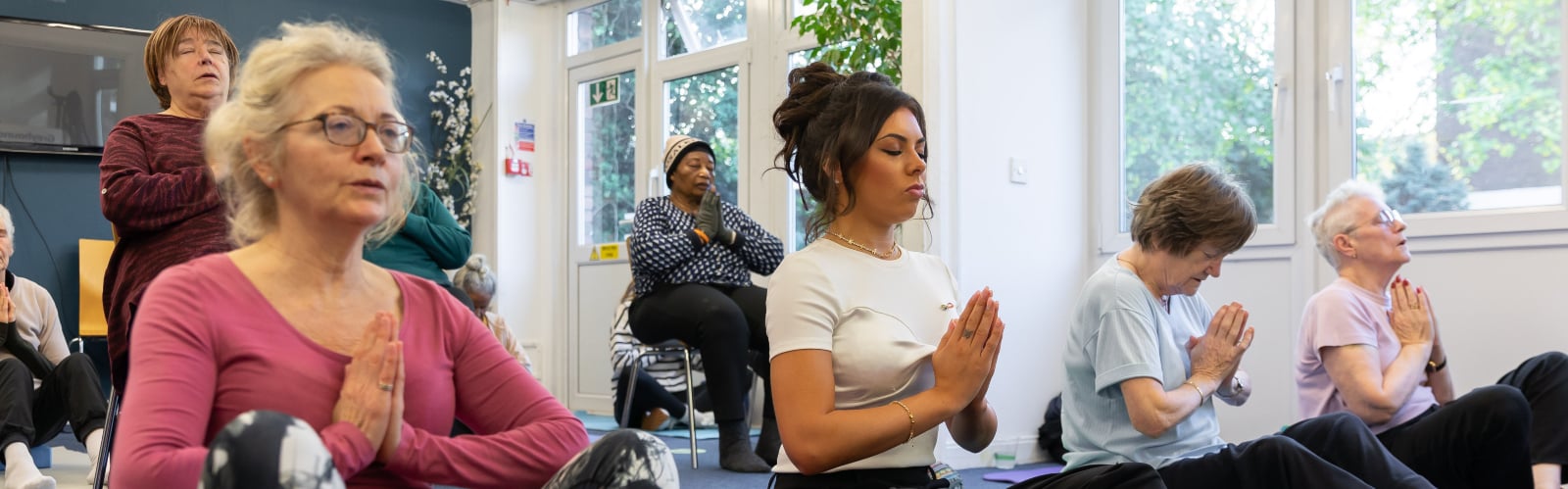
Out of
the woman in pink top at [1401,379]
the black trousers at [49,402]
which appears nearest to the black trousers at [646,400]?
the black trousers at [49,402]

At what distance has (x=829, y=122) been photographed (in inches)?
68.4

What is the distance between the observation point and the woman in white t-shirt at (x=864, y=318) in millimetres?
1546

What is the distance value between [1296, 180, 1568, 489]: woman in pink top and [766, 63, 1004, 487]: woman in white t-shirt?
Answer: 43.4 inches

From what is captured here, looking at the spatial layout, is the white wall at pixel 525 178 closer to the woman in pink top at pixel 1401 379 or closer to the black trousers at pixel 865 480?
the woman in pink top at pixel 1401 379

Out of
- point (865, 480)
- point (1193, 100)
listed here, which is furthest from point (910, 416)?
point (1193, 100)

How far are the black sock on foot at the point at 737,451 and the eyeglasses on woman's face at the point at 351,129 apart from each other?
2578 millimetres

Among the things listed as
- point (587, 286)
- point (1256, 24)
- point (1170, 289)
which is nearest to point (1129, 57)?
point (1256, 24)

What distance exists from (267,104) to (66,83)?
5.52 meters

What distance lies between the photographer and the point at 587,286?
21.9 feet

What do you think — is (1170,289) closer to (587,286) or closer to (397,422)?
(397,422)

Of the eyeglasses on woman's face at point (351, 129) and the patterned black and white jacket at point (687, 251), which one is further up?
the eyeglasses on woman's face at point (351, 129)

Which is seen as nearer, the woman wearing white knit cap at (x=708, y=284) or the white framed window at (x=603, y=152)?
the woman wearing white knit cap at (x=708, y=284)

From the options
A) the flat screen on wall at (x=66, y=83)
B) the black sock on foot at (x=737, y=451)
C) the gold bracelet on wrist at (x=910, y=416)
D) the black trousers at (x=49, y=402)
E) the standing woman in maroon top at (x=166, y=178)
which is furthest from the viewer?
the flat screen on wall at (x=66, y=83)

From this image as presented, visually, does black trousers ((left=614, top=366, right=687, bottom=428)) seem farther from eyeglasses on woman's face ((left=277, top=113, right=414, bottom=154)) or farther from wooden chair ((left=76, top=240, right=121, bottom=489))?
eyeglasses on woman's face ((left=277, top=113, right=414, bottom=154))
